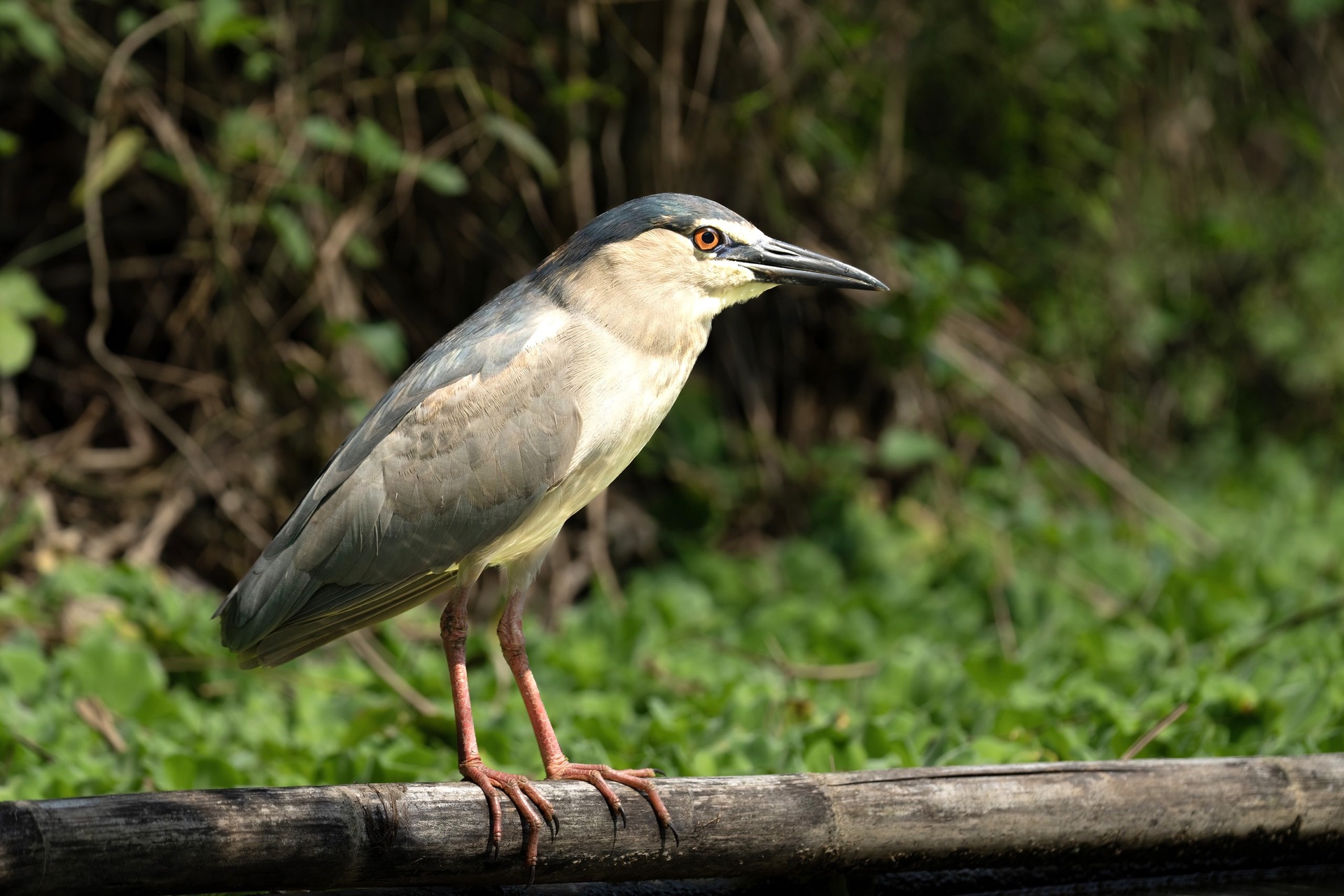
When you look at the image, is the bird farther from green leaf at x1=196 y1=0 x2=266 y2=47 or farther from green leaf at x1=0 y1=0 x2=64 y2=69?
green leaf at x1=0 y1=0 x2=64 y2=69

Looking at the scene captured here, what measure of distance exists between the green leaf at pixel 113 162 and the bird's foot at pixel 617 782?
3085 millimetres

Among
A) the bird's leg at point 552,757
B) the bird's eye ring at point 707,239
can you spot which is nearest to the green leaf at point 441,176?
the bird's eye ring at point 707,239

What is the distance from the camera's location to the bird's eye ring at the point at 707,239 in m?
3.15

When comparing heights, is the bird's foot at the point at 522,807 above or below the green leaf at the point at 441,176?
below

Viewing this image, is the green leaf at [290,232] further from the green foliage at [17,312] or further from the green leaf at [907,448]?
the green leaf at [907,448]

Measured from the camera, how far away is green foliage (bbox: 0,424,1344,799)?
11.5 ft

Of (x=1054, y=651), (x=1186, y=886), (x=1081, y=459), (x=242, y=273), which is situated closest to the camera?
(x=1186, y=886)

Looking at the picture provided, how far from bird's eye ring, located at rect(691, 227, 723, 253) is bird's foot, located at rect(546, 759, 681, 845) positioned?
3.93 ft

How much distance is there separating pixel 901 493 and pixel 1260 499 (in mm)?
1901

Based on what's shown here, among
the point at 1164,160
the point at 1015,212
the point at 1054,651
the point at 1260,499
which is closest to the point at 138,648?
the point at 1054,651

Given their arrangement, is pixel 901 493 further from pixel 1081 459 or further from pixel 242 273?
pixel 242 273

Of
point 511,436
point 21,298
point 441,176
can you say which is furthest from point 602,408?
point 21,298

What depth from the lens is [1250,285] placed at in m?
8.23

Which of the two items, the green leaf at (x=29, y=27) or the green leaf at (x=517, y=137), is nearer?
the green leaf at (x=29, y=27)
